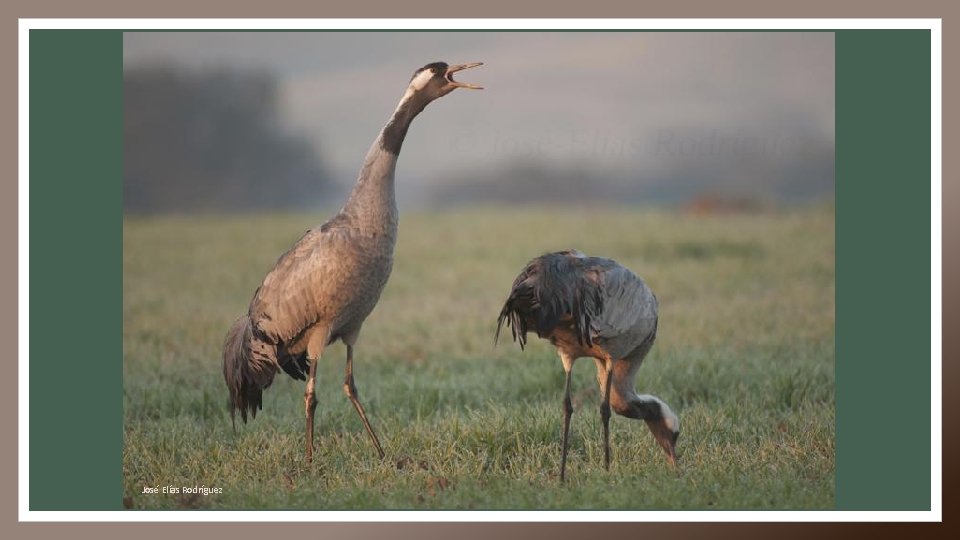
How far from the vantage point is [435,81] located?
283 inches

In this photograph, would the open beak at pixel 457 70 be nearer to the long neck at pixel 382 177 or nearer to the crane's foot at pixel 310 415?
the long neck at pixel 382 177

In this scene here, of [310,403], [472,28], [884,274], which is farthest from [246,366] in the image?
[884,274]

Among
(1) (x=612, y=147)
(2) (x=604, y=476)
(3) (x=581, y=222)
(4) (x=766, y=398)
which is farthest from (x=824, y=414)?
(3) (x=581, y=222)

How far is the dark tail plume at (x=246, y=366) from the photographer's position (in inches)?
295

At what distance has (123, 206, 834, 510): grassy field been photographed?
7070 millimetres

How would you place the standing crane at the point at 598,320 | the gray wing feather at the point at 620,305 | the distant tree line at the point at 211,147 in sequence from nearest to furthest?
the standing crane at the point at 598,320 → the gray wing feather at the point at 620,305 → the distant tree line at the point at 211,147

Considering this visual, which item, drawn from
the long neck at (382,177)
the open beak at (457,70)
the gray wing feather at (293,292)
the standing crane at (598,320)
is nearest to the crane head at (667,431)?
the standing crane at (598,320)

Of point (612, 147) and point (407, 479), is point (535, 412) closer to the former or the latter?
point (407, 479)

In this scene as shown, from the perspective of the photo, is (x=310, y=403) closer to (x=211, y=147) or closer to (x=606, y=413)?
(x=606, y=413)

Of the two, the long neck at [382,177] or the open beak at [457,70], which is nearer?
the long neck at [382,177]

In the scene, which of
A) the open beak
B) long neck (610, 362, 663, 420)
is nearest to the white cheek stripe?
the open beak

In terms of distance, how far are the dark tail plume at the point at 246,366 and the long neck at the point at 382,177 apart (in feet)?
3.44

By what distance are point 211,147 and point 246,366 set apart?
3.85 metres

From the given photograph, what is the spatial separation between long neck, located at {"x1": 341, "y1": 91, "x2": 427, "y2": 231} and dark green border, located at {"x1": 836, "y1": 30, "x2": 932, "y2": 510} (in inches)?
113
